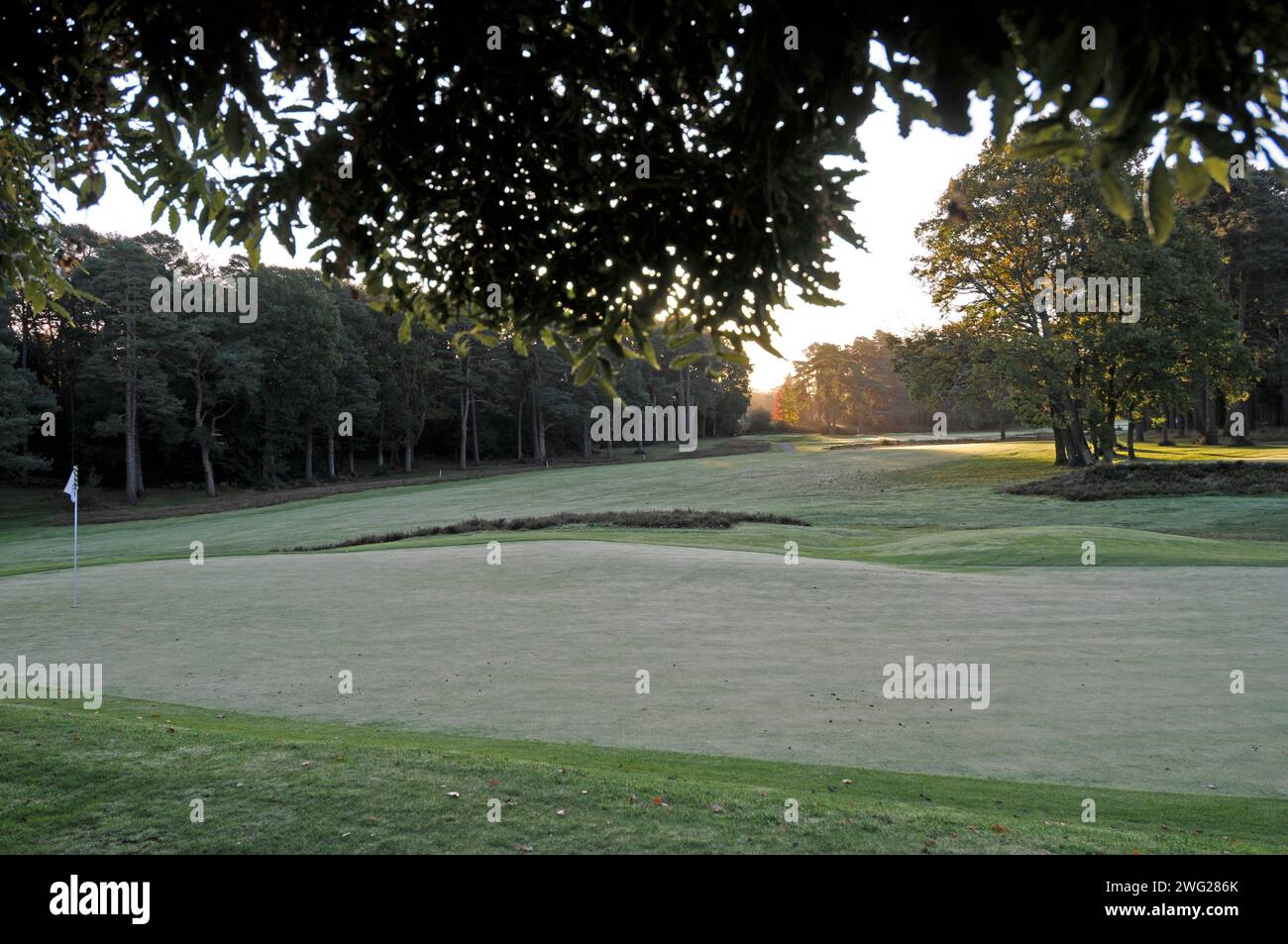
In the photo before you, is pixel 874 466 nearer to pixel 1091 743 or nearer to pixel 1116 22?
pixel 1091 743

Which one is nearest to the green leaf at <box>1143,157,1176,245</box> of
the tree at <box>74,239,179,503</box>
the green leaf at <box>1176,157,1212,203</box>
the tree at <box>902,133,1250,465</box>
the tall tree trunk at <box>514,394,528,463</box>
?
the green leaf at <box>1176,157,1212,203</box>

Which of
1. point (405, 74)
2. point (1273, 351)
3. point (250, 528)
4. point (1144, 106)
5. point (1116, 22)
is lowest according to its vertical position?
point (250, 528)

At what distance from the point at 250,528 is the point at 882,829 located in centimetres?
3461

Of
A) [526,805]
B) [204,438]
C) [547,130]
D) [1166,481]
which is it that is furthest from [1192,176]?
[204,438]

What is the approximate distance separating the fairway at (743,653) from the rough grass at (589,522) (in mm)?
9824

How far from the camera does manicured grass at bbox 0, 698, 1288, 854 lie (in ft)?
15.8

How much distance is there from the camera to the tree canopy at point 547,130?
357 centimetres

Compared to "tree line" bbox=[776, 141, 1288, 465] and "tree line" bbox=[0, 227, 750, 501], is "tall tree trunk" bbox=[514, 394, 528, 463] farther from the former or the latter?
"tree line" bbox=[776, 141, 1288, 465]

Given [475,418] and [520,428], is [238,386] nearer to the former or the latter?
[475,418]

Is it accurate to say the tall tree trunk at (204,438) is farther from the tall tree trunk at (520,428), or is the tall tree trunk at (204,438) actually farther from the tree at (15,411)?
the tall tree trunk at (520,428)

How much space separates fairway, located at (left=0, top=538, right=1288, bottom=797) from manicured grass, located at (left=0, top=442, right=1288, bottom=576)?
468cm

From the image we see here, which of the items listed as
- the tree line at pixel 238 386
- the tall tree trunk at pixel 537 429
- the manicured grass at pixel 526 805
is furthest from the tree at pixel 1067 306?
the tall tree trunk at pixel 537 429
